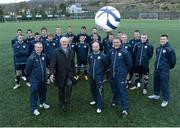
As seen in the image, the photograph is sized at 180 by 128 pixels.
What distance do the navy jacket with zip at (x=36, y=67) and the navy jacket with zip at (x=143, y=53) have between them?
129 inches

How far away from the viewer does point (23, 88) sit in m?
11.6

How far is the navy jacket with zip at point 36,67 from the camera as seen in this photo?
878cm

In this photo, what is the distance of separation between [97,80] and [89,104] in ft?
3.65

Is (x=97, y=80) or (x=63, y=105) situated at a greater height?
(x=97, y=80)

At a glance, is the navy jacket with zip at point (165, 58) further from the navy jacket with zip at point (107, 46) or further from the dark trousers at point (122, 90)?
the navy jacket with zip at point (107, 46)

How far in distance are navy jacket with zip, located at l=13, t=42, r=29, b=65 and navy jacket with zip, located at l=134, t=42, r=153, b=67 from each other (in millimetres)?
3637

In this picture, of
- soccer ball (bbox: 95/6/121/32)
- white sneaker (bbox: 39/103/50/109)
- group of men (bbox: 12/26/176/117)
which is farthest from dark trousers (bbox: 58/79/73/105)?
soccer ball (bbox: 95/6/121/32)

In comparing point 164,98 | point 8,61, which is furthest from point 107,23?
point 8,61

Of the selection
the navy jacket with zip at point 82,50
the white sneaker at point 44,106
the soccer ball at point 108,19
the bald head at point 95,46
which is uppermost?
the soccer ball at point 108,19

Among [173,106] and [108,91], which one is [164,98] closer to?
[173,106]

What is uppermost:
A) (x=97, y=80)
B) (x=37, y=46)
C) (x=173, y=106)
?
(x=37, y=46)

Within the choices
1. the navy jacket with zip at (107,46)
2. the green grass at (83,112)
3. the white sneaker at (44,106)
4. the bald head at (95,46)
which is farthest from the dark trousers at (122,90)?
the navy jacket with zip at (107,46)

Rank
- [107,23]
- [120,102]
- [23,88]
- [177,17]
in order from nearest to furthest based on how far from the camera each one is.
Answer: [120,102], [107,23], [23,88], [177,17]

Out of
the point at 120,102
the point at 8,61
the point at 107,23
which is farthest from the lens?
the point at 8,61
